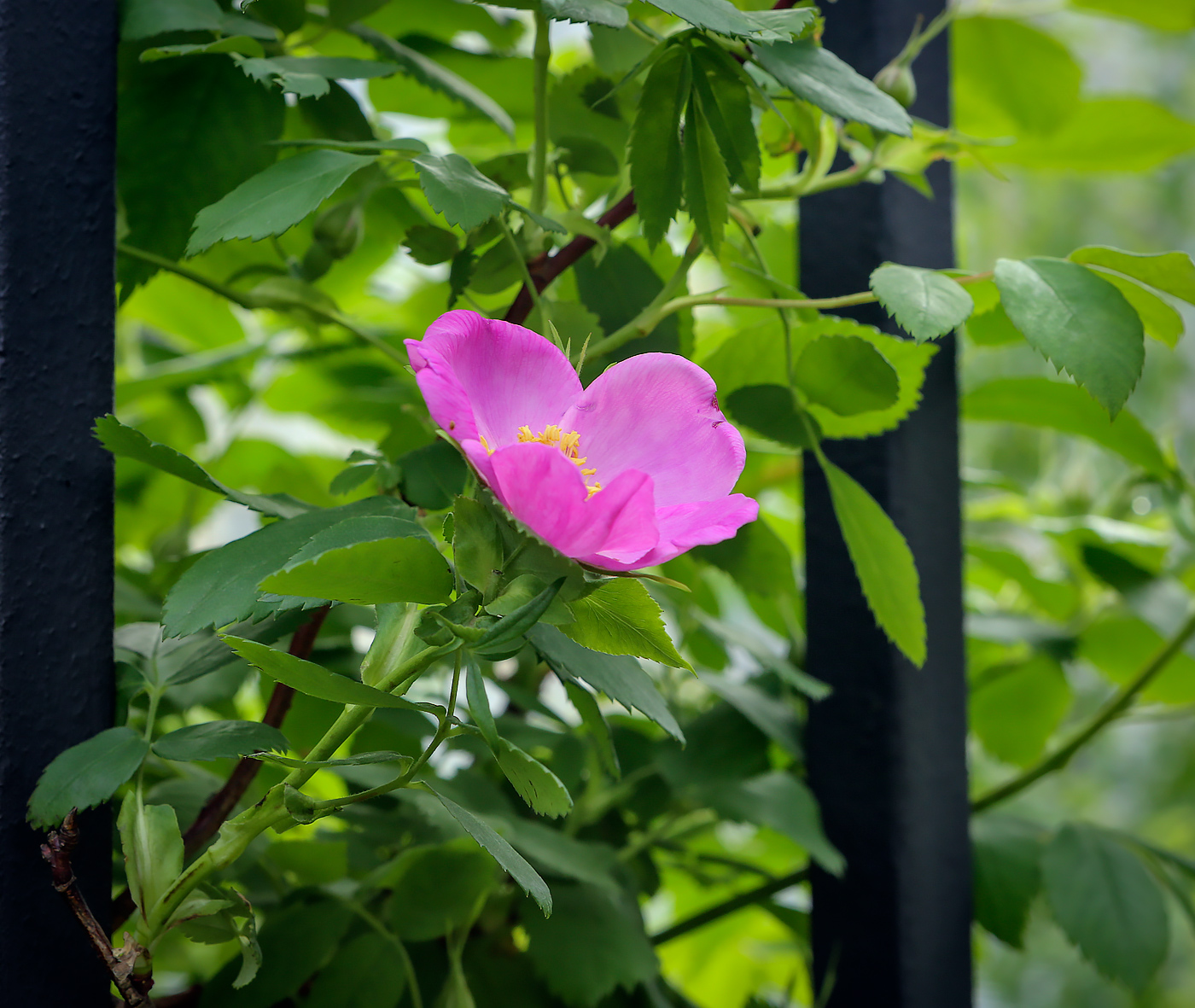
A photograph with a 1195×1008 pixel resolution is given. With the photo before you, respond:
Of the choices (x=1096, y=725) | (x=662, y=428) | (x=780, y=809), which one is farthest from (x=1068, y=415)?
(x=662, y=428)

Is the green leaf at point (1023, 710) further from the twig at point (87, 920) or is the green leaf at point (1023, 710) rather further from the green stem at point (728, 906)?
the twig at point (87, 920)

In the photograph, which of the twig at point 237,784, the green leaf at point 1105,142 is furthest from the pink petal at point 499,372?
the green leaf at point 1105,142

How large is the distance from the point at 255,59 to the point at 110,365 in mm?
109

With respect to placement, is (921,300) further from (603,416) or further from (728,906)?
(728,906)

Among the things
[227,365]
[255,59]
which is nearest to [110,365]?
[255,59]

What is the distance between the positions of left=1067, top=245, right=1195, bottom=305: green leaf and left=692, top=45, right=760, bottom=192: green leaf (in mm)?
115

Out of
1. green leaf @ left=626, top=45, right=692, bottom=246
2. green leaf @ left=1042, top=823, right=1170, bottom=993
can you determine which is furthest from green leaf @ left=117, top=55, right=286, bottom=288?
green leaf @ left=1042, top=823, right=1170, bottom=993

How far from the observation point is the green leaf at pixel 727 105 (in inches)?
11.4

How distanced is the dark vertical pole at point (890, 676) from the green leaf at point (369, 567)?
310 mm

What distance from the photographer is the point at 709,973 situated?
0.70 metres

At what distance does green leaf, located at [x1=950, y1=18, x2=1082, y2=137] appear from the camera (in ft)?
1.80

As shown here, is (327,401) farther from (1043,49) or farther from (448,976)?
(1043,49)

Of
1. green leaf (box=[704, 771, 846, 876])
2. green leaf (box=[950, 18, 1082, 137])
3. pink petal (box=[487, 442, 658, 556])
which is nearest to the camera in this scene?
pink petal (box=[487, 442, 658, 556])

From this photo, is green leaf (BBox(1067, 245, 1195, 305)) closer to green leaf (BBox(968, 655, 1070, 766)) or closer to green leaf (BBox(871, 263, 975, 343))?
green leaf (BBox(871, 263, 975, 343))
